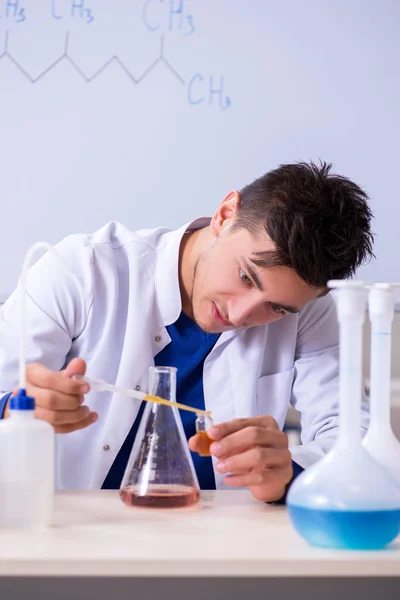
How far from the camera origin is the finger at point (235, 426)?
35.3 inches

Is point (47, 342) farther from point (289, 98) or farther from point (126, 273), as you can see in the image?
point (289, 98)

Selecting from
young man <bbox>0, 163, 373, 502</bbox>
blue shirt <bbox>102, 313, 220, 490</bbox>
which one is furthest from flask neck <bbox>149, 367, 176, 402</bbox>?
blue shirt <bbox>102, 313, 220, 490</bbox>

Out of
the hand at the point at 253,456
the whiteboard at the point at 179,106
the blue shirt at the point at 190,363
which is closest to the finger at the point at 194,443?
the hand at the point at 253,456

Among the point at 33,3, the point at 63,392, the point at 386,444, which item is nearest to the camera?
the point at 386,444

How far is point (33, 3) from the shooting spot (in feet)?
6.42

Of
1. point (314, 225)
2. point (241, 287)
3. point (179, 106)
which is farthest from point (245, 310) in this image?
point (179, 106)

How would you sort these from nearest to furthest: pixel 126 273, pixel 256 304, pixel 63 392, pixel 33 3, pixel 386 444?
pixel 386 444 < pixel 63 392 < pixel 256 304 < pixel 126 273 < pixel 33 3

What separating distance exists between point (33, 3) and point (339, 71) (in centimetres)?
83

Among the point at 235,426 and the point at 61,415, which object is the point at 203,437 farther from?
the point at 61,415

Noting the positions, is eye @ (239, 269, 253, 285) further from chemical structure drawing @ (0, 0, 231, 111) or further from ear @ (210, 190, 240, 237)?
chemical structure drawing @ (0, 0, 231, 111)

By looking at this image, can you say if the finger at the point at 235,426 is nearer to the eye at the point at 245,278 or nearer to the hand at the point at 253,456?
the hand at the point at 253,456

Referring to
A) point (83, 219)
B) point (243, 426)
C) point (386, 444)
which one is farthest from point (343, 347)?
point (83, 219)

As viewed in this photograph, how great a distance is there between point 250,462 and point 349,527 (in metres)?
0.26

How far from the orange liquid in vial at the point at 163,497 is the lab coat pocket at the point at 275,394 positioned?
0.57 meters
